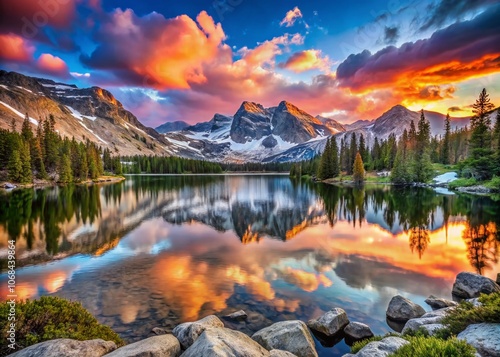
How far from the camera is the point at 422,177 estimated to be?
4072 inches

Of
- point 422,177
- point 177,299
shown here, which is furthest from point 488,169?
point 177,299

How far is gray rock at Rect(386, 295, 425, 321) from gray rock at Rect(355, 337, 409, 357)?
20.1ft

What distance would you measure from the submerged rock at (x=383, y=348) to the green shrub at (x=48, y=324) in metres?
8.32

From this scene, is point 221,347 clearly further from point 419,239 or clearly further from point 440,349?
point 419,239

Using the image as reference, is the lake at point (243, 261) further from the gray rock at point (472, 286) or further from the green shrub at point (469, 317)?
the green shrub at point (469, 317)

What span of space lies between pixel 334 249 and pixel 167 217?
2682 centimetres

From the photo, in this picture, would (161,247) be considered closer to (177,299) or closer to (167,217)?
(177,299)

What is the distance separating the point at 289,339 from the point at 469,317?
5.79m

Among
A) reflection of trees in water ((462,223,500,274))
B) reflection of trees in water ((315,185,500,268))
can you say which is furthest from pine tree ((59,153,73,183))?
reflection of trees in water ((462,223,500,274))

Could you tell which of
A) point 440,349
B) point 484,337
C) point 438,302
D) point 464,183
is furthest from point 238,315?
point 464,183

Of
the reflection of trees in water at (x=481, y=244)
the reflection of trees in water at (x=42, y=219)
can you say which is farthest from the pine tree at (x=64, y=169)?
the reflection of trees in water at (x=481, y=244)

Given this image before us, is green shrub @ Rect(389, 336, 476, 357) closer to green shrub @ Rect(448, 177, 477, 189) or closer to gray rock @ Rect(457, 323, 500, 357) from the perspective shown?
gray rock @ Rect(457, 323, 500, 357)

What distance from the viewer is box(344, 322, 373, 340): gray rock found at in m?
11.7

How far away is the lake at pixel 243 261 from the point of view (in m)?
14.7
